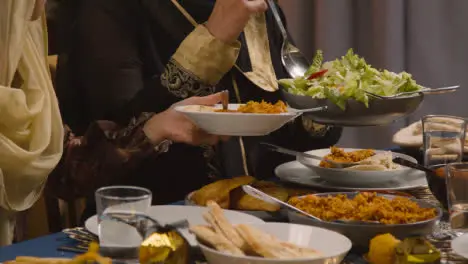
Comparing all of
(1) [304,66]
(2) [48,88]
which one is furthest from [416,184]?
(2) [48,88]

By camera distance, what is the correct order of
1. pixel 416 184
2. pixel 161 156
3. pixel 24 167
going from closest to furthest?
pixel 416 184
pixel 24 167
pixel 161 156

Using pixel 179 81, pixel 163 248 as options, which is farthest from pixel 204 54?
pixel 163 248

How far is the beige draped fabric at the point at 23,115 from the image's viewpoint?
173cm

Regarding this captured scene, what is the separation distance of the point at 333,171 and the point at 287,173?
0.13 metres

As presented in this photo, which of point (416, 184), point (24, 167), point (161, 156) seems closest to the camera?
point (416, 184)

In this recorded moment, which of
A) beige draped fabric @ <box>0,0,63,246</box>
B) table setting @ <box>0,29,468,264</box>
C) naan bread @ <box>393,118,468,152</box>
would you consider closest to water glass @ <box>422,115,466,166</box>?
table setting @ <box>0,29,468,264</box>

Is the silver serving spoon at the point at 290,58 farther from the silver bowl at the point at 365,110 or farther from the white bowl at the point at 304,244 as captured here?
the white bowl at the point at 304,244

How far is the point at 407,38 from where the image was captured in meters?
3.06

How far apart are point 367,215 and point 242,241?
0.88 feet

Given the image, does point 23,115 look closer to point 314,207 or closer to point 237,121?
point 237,121

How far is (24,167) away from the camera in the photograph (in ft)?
5.84

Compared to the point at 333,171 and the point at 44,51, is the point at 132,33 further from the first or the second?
the point at 333,171

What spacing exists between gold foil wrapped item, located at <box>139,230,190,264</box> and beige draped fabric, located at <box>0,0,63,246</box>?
873 millimetres

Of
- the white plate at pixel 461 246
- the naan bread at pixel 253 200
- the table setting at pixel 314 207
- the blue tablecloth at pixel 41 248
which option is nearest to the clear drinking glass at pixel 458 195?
the table setting at pixel 314 207
